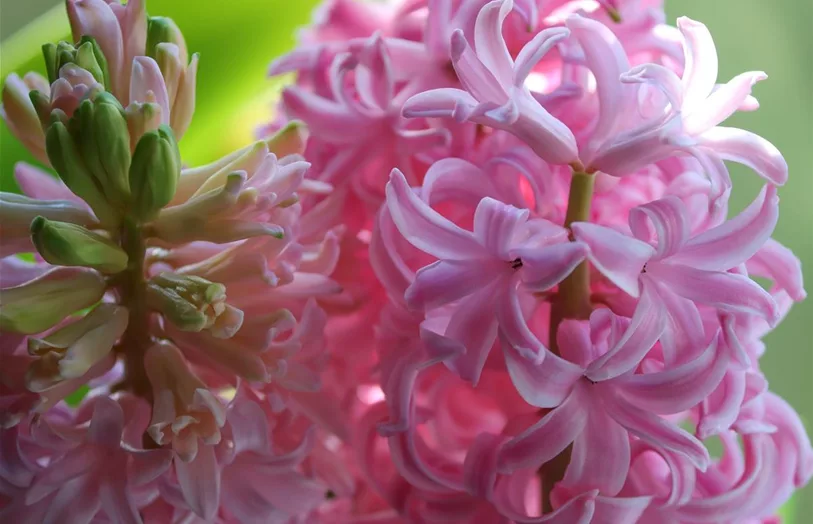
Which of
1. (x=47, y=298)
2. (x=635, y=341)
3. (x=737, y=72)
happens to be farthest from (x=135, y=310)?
(x=737, y=72)

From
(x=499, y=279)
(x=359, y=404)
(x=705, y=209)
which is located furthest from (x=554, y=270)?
(x=359, y=404)

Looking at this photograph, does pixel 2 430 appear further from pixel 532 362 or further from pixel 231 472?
pixel 532 362

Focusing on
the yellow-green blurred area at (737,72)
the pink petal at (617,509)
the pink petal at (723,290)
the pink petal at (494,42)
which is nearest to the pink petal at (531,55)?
the pink petal at (494,42)

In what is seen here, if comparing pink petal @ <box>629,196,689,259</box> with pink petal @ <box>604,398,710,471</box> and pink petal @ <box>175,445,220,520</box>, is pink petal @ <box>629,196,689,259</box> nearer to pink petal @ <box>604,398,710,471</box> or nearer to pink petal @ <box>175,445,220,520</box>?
pink petal @ <box>604,398,710,471</box>

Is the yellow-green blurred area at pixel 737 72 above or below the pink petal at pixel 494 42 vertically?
below

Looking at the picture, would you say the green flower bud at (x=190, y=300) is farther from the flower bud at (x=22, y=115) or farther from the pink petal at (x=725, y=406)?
the pink petal at (x=725, y=406)

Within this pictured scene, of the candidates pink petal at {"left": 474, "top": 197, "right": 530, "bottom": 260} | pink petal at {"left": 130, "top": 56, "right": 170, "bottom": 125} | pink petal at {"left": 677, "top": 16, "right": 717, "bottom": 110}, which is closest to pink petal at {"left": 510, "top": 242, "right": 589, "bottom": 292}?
pink petal at {"left": 474, "top": 197, "right": 530, "bottom": 260}
